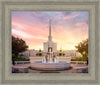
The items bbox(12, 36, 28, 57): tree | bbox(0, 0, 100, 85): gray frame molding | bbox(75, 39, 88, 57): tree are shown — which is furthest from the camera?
bbox(12, 36, 28, 57): tree

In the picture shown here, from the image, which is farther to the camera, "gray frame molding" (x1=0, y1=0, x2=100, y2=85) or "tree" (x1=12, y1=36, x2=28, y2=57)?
"tree" (x1=12, y1=36, x2=28, y2=57)

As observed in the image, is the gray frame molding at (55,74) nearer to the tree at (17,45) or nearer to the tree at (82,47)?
the tree at (82,47)

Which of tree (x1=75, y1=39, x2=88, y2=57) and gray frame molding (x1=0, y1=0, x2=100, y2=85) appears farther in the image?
tree (x1=75, y1=39, x2=88, y2=57)

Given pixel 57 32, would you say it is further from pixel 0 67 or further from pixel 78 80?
pixel 0 67

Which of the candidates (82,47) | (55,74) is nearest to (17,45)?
(55,74)

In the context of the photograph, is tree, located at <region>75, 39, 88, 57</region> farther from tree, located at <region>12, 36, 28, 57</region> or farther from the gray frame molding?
tree, located at <region>12, 36, 28, 57</region>

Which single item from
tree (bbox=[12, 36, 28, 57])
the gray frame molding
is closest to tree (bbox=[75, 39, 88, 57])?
the gray frame molding

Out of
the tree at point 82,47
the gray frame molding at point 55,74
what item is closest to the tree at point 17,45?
the gray frame molding at point 55,74

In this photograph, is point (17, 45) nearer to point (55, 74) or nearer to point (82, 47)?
point (55, 74)

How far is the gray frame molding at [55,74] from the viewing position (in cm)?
488

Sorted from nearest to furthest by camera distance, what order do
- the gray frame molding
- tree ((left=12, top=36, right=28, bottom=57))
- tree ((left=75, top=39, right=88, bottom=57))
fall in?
the gray frame molding → tree ((left=75, top=39, right=88, bottom=57)) → tree ((left=12, top=36, right=28, bottom=57))

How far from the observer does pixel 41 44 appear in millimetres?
8148

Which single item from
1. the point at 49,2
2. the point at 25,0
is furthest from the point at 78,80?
the point at 25,0

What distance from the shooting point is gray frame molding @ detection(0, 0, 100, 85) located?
16.0 feet
